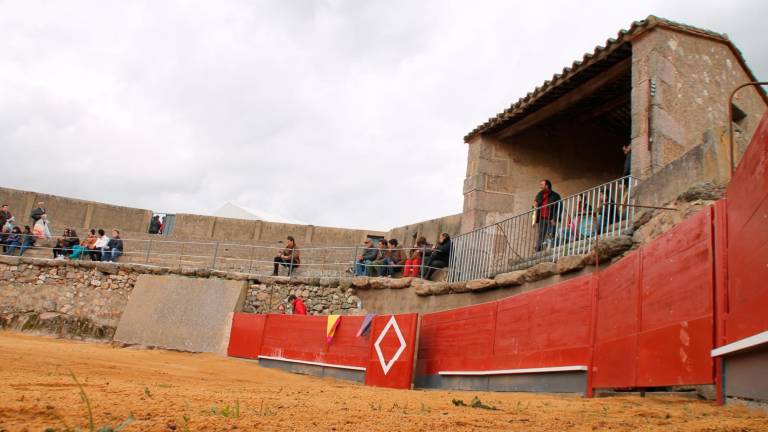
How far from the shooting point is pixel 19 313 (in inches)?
688

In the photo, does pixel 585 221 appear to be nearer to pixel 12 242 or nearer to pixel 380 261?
pixel 380 261

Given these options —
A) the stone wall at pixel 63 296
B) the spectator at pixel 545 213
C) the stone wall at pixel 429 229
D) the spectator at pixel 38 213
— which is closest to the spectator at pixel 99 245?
the stone wall at pixel 63 296

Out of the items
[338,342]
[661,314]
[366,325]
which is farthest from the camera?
[338,342]

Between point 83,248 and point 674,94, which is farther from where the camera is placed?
point 83,248

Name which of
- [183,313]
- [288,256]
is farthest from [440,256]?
→ [183,313]

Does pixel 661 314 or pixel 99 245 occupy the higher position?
pixel 99 245

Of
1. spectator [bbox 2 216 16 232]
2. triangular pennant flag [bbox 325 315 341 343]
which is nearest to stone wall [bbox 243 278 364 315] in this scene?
triangular pennant flag [bbox 325 315 341 343]

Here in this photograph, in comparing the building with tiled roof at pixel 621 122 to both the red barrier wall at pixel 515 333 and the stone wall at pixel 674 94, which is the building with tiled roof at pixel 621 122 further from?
the red barrier wall at pixel 515 333

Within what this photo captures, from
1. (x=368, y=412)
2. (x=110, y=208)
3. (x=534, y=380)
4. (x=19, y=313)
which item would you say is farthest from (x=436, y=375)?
(x=110, y=208)

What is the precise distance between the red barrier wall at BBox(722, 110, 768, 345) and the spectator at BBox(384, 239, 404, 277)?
10.5m

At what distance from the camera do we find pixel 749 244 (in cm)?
493

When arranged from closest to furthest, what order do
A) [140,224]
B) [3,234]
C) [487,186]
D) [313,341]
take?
1. [313,341]
2. [487,186]
3. [3,234]
4. [140,224]

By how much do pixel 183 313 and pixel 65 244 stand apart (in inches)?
184

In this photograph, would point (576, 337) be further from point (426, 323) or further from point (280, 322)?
point (280, 322)
